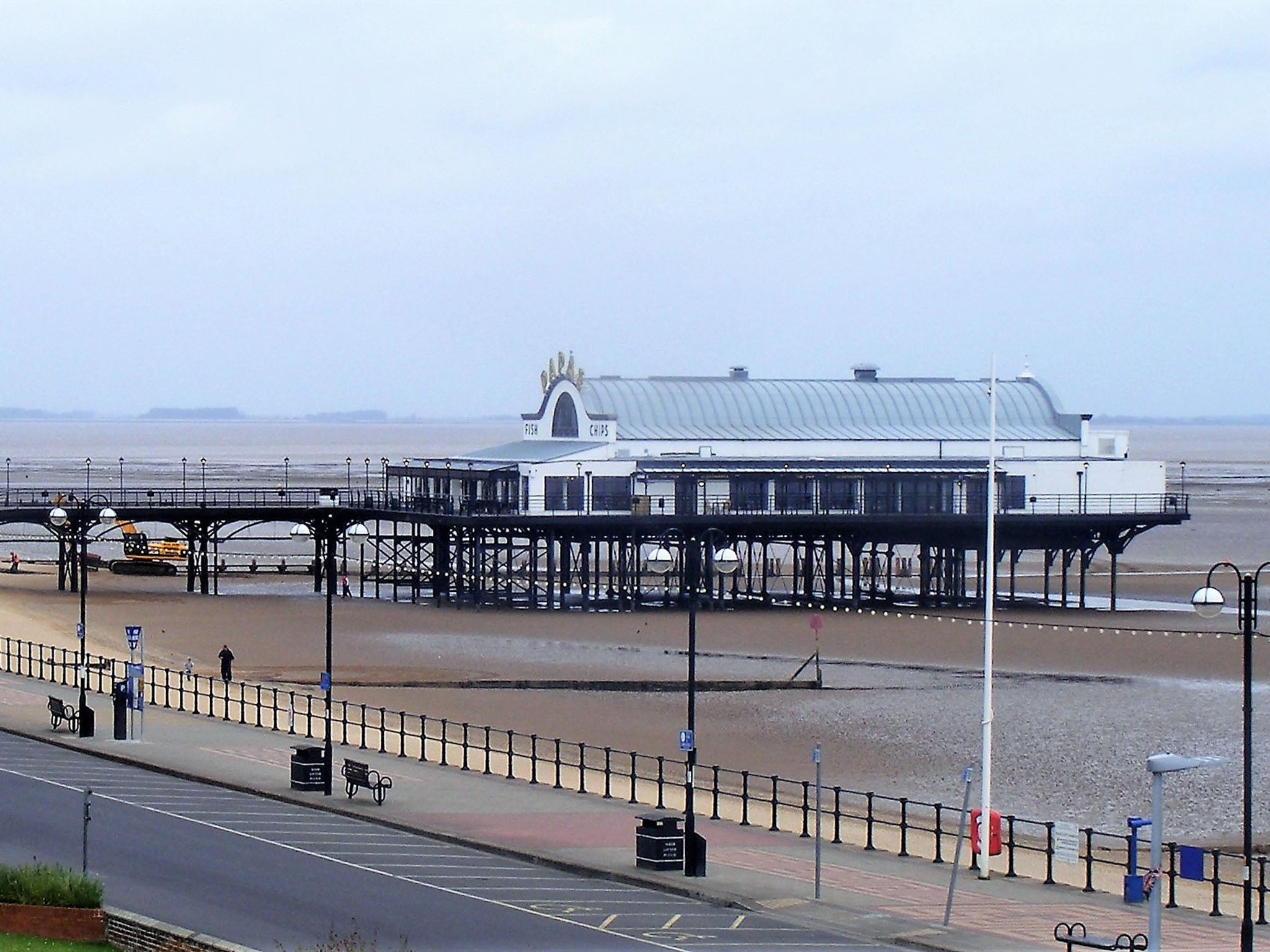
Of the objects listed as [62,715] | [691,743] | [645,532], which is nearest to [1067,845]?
[691,743]

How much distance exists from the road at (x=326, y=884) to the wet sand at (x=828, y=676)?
41.4ft

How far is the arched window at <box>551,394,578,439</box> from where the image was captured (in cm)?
8362

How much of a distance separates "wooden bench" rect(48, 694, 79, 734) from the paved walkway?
0.46 metres

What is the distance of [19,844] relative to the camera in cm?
2912

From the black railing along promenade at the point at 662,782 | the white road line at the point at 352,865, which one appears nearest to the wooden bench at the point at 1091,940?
the black railing along promenade at the point at 662,782

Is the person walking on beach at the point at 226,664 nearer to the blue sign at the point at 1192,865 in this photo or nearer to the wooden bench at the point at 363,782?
the wooden bench at the point at 363,782

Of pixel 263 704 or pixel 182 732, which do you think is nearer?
pixel 182 732

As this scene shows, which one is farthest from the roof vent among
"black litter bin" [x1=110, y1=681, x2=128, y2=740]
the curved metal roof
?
"black litter bin" [x1=110, y1=681, x2=128, y2=740]

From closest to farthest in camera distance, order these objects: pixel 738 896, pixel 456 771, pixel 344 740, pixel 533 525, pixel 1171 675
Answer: pixel 738 896
pixel 456 771
pixel 344 740
pixel 1171 675
pixel 533 525

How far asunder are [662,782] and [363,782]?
5.17 metres

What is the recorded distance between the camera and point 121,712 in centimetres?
4150

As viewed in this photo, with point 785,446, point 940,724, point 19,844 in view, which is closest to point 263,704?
point 940,724

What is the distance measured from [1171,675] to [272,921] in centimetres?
4149

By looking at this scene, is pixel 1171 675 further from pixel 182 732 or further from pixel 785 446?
pixel 182 732
